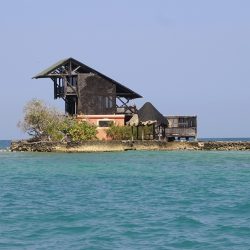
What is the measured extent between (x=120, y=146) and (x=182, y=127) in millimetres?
9789

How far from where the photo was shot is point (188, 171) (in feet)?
145

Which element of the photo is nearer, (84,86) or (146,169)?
(146,169)

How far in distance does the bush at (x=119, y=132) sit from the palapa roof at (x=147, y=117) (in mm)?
831

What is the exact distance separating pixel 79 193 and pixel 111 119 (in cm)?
3888

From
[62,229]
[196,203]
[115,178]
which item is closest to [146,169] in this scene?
[115,178]

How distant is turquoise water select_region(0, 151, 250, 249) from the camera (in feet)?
63.3

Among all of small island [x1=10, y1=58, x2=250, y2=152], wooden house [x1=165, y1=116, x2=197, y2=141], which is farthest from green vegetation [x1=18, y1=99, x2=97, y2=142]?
wooden house [x1=165, y1=116, x2=197, y2=141]

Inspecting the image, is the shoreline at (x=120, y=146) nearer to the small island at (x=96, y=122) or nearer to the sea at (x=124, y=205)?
the small island at (x=96, y=122)

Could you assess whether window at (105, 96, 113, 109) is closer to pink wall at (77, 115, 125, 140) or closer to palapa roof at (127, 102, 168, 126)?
pink wall at (77, 115, 125, 140)

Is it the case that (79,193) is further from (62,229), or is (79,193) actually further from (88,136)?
(88,136)

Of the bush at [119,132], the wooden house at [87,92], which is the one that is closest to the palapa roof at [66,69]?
the wooden house at [87,92]

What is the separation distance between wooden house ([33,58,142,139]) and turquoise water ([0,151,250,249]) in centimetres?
1996

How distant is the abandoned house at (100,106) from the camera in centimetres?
6894

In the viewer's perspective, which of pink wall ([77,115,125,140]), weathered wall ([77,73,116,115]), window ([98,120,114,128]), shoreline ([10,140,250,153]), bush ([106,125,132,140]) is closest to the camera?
shoreline ([10,140,250,153])
